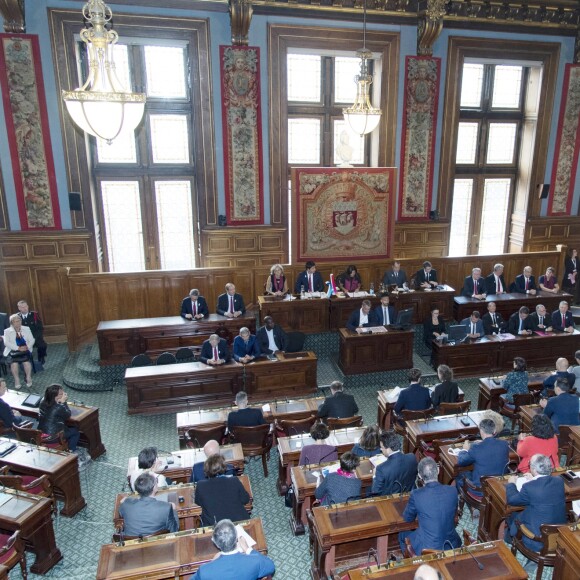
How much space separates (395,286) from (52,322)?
740 cm

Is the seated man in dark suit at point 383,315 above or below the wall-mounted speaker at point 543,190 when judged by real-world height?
below

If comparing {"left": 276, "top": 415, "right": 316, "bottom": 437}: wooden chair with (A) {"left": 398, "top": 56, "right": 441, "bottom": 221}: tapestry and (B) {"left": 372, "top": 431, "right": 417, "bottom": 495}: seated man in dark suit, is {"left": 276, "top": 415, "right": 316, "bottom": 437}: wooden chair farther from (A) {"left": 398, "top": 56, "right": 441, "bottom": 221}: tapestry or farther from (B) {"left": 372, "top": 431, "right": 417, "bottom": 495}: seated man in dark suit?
(A) {"left": 398, "top": 56, "right": 441, "bottom": 221}: tapestry

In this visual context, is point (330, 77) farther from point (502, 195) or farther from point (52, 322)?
point (52, 322)

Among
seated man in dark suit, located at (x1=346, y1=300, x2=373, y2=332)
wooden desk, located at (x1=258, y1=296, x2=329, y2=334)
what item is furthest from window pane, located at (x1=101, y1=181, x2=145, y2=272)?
seated man in dark suit, located at (x1=346, y1=300, x2=373, y2=332)


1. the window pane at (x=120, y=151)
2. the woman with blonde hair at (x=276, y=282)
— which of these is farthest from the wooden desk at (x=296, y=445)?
the window pane at (x=120, y=151)

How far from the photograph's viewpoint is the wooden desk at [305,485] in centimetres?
519

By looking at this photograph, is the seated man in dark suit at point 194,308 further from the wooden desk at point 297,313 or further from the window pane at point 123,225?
the window pane at point 123,225

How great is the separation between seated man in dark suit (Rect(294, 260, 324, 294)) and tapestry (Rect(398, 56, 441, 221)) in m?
3.07

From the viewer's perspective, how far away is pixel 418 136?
12.0 metres

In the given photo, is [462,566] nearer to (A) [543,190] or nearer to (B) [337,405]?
(B) [337,405]

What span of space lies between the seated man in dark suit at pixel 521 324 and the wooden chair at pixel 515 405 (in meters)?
2.31

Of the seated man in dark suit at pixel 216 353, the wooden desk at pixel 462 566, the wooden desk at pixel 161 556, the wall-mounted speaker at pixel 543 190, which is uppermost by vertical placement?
the wall-mounted speaker at pixel 543 190

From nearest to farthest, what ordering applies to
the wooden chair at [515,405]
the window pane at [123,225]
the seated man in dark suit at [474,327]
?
the wooden chair at [515,405] → the seated man in dark suit at [474,327] → the window pane at [123,225]

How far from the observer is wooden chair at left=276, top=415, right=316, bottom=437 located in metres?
6.43
